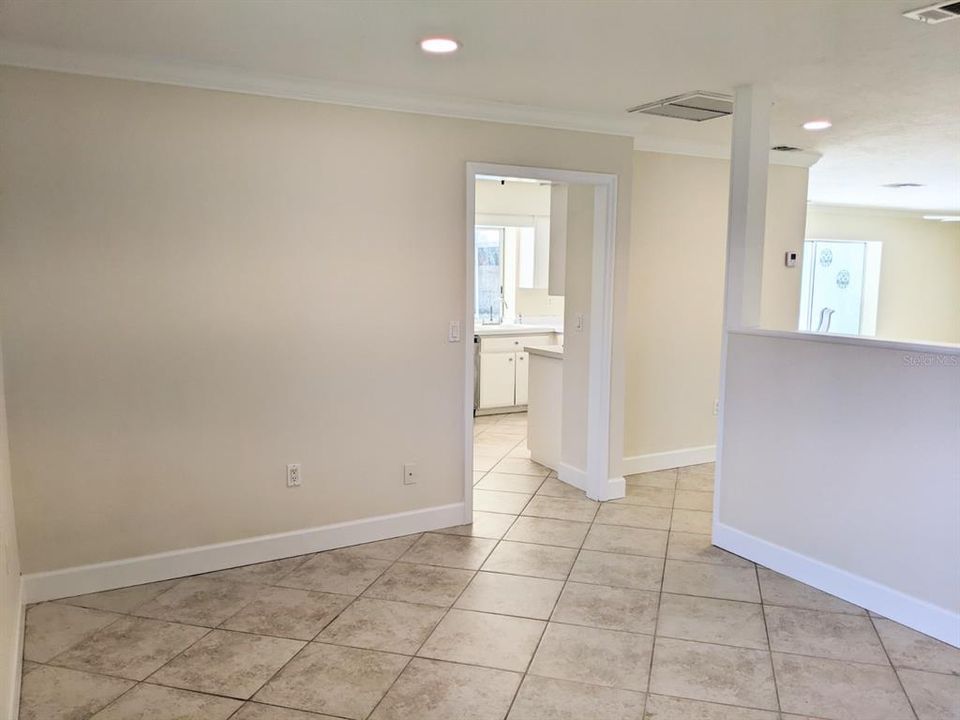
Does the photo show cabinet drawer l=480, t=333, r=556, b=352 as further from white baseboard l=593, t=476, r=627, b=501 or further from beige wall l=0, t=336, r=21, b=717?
beige wall l=0, t=336, r=21, b=717

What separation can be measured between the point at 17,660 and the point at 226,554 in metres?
1.00

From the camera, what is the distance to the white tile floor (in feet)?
7.53

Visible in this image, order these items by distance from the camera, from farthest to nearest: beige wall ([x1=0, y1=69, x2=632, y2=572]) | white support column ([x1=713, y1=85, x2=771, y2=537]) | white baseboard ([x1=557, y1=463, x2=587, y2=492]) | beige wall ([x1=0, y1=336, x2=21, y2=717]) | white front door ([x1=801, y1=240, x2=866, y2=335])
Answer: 1. white front door ([x1=801, y1=240, x2=866, y2=335])
2. white baseboard ([x1=557, y1=463, x2=587, y2=492])
3. white support column ([x1=713, y1=85, x2=771, y2=537])
4. beige wall ([x1=0, y1=69, x2=632, y2=572])
5. beige wall ([x1=0, y1=336, x2=21, y2=717])

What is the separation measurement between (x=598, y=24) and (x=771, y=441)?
85.2 inches

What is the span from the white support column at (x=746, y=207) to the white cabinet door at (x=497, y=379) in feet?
11.5

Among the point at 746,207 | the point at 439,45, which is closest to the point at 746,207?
the point at 746,207

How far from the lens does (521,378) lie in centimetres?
710

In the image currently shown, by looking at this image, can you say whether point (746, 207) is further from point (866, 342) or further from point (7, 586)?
point (7, 586)

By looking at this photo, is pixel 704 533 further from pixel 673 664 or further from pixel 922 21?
pixel 922 21

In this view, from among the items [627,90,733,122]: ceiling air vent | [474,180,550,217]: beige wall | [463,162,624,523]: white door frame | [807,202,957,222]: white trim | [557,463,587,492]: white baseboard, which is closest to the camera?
[627,90,733,122]: ceiling air vent

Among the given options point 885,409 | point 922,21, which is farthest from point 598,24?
point 885,409

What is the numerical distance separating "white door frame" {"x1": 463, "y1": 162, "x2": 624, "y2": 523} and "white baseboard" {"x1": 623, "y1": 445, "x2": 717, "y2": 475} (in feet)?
1.71

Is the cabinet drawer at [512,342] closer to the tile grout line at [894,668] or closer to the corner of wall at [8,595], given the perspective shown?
the tile grout line at [894,668]

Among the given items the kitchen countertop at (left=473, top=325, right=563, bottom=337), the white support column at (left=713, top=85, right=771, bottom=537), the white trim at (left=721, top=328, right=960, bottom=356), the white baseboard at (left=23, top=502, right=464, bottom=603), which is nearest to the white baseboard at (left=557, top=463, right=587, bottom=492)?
the white baseboard at (left=23, top=502, right=464, bottom=603)
